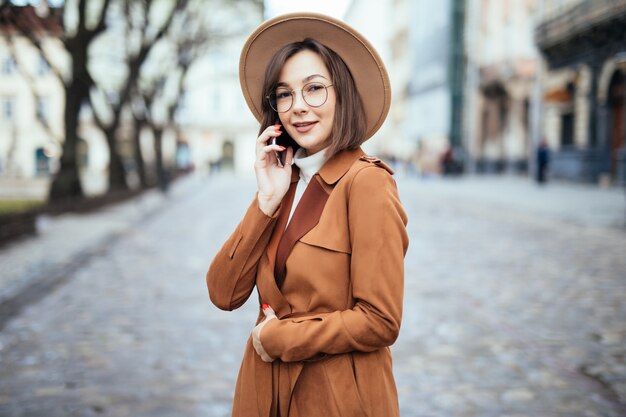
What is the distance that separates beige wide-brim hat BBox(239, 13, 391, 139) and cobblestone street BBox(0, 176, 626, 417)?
9.26ft

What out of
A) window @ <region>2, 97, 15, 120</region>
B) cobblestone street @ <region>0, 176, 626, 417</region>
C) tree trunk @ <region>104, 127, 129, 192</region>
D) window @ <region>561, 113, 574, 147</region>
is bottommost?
cobblestone street @ <region>0, 176, 626, 417</region>

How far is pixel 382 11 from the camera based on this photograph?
7438 cm

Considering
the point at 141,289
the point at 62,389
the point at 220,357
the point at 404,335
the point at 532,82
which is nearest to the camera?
the point at 62,389

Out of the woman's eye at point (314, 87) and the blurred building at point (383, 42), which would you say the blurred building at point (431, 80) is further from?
the woman's eye at point (314, 87)

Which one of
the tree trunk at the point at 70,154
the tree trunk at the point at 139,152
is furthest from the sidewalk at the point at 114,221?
the tree trunk at the point at 139,152

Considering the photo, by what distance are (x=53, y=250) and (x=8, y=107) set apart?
53.0 metres

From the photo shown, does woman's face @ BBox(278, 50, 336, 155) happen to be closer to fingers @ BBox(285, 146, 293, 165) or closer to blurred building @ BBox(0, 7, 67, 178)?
fingers @ BBox(285, 146, 293, 165)

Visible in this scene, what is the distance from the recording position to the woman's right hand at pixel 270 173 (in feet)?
6.49

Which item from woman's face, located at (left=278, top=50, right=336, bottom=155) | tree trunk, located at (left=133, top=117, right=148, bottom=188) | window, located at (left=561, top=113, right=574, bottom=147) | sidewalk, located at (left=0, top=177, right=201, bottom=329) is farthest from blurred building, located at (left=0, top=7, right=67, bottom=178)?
woman's face, located at (left=278, top=50, right=336, bottom=155)

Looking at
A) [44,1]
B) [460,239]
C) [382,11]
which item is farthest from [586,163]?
[382,11]

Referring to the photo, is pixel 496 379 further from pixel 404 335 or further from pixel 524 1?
pixel 524 1

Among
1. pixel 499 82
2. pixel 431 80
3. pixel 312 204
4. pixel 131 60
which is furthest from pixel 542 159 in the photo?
pixel 312 204

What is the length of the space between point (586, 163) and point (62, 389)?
24320 mm

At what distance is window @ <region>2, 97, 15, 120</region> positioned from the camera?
58.3m
